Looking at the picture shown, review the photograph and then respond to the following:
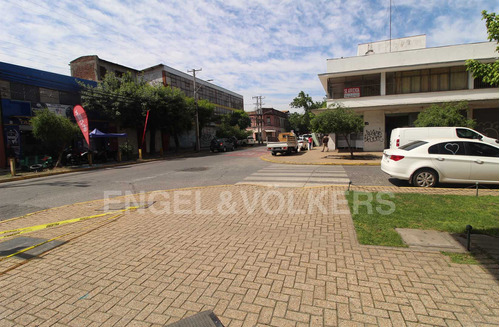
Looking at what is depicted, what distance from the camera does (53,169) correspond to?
16.5m

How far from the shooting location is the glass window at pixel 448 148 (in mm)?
7641

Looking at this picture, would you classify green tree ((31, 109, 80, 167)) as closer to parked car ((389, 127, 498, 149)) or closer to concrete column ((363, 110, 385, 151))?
parked car ((389, 127, 498, 149))

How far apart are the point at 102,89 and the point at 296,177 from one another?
20510mm

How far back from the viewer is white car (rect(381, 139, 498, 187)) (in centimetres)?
746

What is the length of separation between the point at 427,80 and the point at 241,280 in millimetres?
23716

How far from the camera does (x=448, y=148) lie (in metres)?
7.70

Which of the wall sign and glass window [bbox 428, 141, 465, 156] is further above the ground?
the wall sign

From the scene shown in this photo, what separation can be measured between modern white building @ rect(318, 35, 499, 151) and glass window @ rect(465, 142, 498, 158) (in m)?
Answer: 13.4

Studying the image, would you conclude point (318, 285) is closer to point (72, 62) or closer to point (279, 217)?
point (279, 217)

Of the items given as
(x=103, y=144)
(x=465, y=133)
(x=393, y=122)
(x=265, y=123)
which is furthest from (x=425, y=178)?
(x=265, y=123)

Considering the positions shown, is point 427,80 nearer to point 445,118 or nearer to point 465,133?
point 445,118

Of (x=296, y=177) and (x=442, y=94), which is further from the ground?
(x=442, y=94)

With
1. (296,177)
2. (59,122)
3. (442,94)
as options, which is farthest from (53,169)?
(442,94)

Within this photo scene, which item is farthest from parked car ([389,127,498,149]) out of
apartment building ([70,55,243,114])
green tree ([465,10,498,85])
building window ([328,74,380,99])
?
apartment building ([70,55,243,114])
